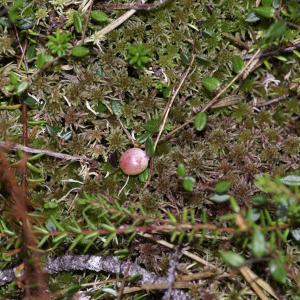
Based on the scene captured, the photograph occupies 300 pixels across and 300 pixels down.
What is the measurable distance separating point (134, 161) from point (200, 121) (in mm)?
431

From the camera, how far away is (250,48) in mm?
2707

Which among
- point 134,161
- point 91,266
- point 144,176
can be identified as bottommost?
point 91,266

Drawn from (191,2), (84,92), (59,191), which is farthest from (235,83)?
(59,191)

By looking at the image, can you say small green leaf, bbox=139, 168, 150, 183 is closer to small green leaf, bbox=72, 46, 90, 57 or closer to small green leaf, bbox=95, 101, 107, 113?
small green leaf, bbox=95, 101, 107, 113

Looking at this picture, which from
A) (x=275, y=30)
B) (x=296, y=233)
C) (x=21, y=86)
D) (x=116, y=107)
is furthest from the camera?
(x=116, y=107)

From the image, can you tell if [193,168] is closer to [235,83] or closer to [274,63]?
[235,83]

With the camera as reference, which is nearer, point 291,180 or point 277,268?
point 277,268

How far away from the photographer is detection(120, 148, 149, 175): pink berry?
2627 millimetres

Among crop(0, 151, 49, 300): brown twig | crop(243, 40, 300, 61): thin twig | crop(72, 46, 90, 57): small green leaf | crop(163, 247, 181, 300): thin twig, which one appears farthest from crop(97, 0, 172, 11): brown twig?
crop(163, 247, 181, 300): thin twig

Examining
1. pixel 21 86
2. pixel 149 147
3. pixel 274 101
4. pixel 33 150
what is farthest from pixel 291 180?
pixel 21 86

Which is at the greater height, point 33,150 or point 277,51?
point 277,51

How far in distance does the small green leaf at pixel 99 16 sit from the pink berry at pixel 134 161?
0.76 metres

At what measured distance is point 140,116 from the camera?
9.06 feet

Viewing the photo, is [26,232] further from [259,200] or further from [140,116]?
[259,200]
